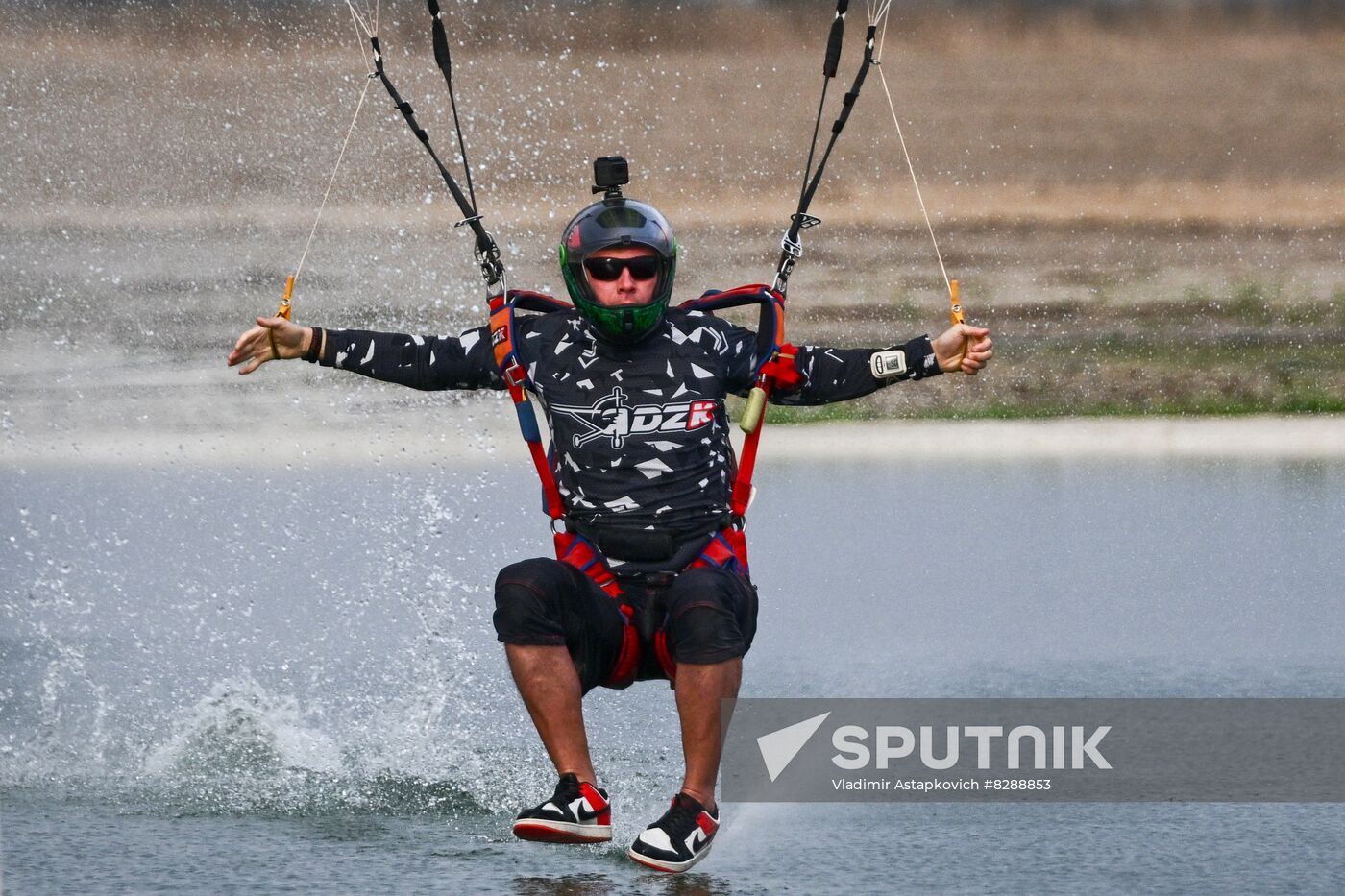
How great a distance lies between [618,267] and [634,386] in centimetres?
32

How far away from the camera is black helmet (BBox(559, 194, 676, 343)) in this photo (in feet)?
19.4

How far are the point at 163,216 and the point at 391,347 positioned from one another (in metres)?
18.9

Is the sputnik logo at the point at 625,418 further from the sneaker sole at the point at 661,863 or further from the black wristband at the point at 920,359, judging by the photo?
the sneaker sole at the point at 661,863

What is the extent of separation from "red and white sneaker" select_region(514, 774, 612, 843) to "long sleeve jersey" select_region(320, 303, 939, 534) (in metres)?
0.78

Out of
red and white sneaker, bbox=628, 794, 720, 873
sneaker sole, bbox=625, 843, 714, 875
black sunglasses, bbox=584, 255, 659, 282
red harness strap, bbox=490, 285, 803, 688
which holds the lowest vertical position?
sneaker sole, bbox=625, 843, 714, 875

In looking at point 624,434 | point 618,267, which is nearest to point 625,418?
point 624,434

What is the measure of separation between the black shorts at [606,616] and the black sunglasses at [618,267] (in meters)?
0.79

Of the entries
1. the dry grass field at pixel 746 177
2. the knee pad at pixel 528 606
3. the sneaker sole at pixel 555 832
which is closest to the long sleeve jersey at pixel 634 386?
the knee pad at pixel 528 606

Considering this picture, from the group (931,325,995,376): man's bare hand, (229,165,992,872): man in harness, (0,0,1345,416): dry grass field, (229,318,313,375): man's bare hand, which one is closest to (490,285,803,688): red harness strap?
(229,165,992,872): man in harness

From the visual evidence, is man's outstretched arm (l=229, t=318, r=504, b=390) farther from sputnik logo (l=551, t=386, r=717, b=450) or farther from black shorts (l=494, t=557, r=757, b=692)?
black shorts (l=494, t=557, r=757, b=692)

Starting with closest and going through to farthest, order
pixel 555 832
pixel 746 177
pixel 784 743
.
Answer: pixel 555 832, pixel 784 743, pixel 746 177

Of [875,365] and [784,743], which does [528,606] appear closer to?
[875,365]

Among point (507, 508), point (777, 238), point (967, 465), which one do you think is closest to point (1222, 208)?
point (777, 238)

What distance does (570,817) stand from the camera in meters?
5.36
